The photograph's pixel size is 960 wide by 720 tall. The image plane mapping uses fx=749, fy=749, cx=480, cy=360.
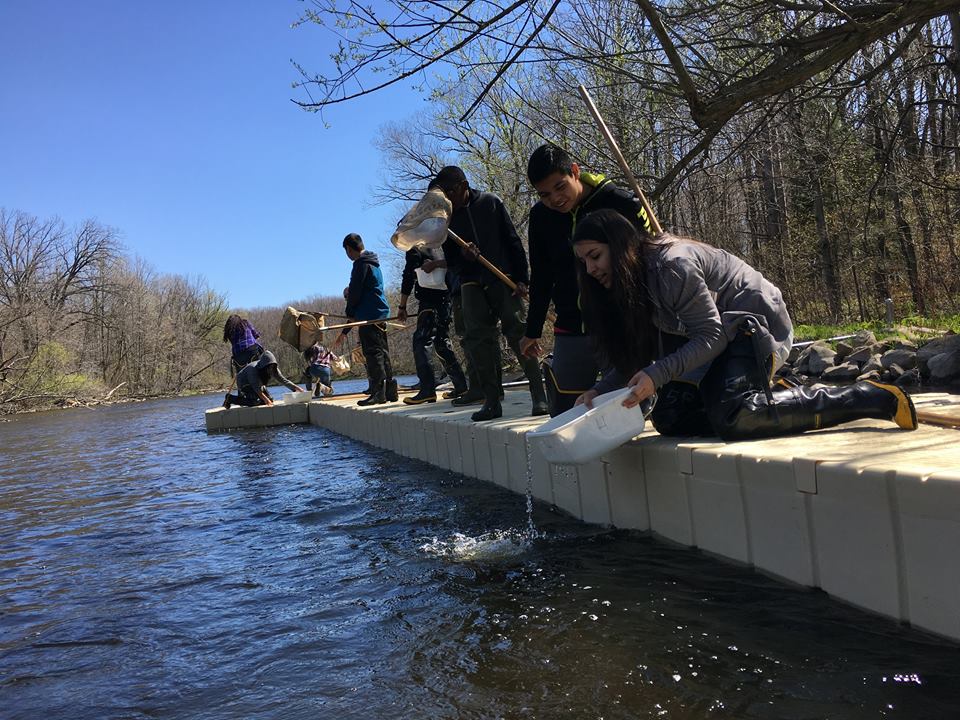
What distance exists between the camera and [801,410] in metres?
3.17

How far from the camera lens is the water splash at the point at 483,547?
12.0 feet

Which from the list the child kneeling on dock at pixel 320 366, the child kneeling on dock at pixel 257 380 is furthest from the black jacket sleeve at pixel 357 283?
the child kneeling on dock at pixel 320 366

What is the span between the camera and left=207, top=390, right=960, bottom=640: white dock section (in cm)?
213

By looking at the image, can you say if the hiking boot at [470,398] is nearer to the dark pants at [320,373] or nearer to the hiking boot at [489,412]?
the hiking boot at [489,412]

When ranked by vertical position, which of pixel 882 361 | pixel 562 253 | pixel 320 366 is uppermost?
pixel 562 253

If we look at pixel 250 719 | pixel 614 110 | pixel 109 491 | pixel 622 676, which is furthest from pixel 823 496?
pixel 614 110

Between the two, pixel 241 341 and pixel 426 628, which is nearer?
pixel 426 628

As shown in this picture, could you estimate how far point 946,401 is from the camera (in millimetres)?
3898

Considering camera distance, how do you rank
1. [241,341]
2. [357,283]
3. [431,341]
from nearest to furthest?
[431,341], [357,283], [241,341]

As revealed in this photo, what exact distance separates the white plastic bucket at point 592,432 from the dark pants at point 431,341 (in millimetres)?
5115

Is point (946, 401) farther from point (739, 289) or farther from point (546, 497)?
point (546, 497)

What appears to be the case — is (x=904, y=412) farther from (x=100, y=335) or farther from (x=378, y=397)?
(x=100, y=335)

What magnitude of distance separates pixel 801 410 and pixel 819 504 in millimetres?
774

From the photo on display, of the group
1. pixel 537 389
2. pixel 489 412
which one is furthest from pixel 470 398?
pixel 537 389
